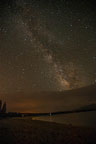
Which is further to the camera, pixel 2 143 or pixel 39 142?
pixel 39 142

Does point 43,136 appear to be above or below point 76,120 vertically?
above

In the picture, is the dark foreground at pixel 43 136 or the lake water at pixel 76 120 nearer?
the dark foreground at pixel 43 136

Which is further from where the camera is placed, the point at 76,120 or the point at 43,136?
the point at 76,120

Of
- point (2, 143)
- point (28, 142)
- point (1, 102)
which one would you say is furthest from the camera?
point (1, 102)

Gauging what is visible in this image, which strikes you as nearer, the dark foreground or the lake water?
the dark foreground

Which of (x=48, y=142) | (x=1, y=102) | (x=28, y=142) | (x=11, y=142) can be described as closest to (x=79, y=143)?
(x=48, y=142)

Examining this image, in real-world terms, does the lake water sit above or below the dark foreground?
below

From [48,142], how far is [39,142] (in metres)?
0.68

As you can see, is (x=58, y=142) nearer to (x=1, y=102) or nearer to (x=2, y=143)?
(x=2, y=143)

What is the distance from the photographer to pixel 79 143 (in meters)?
10.5

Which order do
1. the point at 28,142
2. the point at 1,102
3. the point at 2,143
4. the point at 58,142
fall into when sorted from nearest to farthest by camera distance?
the point at 2,143, the point at 28,142, the point at 58,142, the point at 1,102

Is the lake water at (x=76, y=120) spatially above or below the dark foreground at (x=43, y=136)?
below

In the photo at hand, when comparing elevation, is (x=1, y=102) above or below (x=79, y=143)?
above

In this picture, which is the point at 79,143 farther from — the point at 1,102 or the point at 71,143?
the point at 1,102
